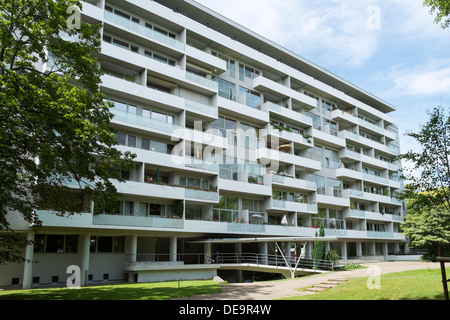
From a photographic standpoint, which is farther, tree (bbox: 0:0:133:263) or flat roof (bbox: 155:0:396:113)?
flat roof (bbox: 155:0:396:113)

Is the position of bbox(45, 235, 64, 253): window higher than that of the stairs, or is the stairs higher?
bbox(45, 235, 64, 253): window

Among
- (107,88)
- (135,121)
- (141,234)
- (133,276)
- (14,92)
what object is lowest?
(133,276)

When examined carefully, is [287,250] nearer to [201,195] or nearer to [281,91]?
[201,195]

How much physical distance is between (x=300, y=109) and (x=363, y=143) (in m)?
13.6

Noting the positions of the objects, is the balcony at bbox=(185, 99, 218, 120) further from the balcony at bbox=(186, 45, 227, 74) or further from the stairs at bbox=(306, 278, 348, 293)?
the stairs at bbox=(306, 278, 348, 293)

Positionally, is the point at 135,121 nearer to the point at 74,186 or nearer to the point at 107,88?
the point at 107,88

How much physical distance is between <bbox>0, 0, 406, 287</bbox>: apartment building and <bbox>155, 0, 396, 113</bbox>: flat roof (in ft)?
0.49

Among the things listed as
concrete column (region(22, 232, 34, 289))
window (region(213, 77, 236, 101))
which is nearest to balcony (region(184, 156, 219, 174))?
window (region(213, 77, 236, 101))

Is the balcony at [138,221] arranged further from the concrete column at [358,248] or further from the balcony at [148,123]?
the concrete column at [358,248]

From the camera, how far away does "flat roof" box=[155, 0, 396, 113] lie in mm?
33875

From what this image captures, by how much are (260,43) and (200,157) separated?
16240 mm

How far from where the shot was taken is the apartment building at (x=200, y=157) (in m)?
26.2

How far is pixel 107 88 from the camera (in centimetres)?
2659
